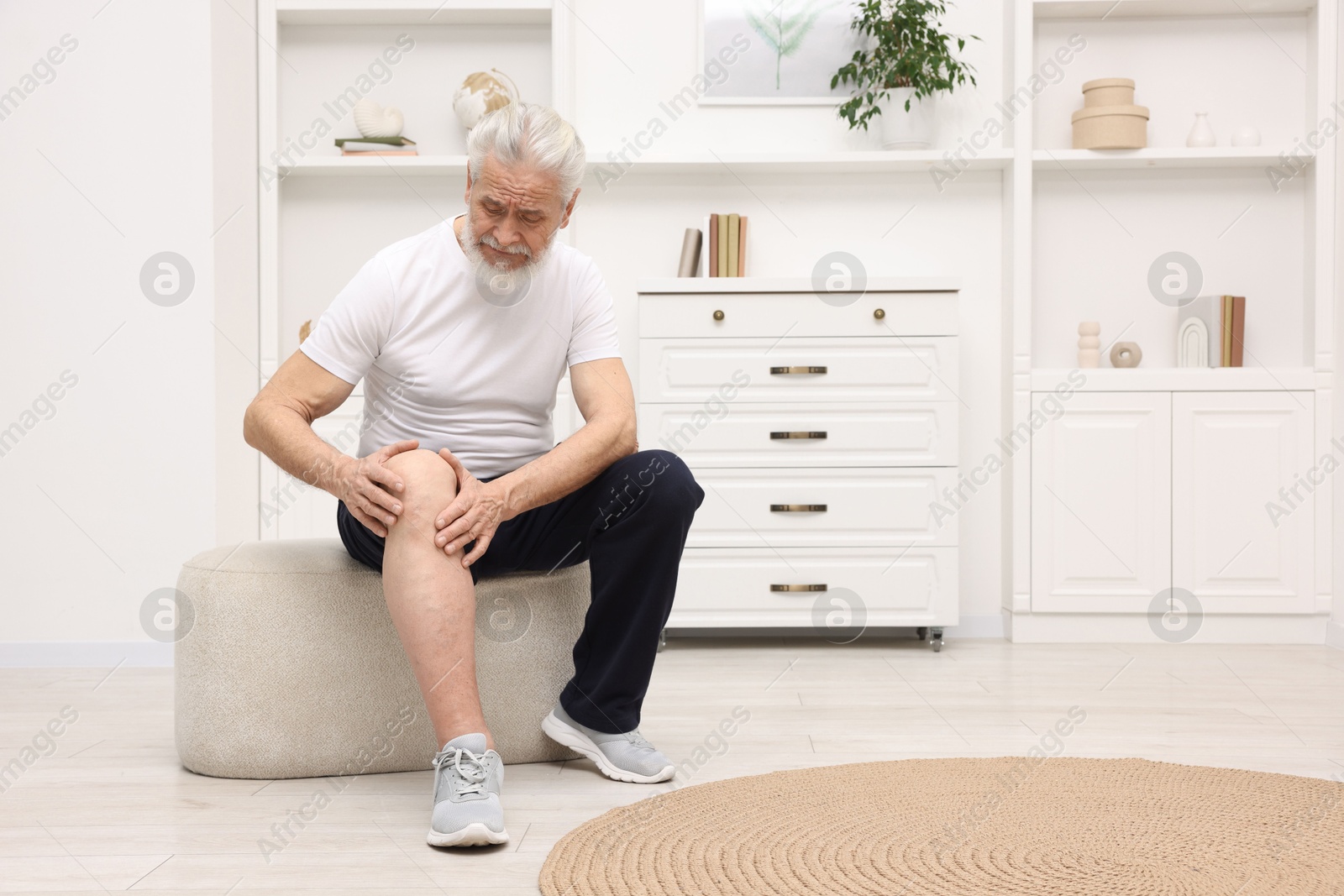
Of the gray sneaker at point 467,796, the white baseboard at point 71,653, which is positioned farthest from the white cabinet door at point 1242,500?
the white baseboard at point 71,653

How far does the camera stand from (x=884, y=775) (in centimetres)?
165

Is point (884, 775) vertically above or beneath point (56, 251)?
beneath

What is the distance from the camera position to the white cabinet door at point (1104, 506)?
305 cm

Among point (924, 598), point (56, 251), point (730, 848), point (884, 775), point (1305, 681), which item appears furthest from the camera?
point (924, 598)

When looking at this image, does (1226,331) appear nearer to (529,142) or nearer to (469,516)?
(529,142)

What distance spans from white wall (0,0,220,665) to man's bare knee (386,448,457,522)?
1425 mm

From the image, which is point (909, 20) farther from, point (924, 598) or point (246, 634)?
point (246, 634)

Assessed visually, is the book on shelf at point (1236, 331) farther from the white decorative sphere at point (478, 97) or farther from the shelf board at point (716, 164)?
the white decorative sphere at point (478, 97)

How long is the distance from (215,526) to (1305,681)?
2.63 metres

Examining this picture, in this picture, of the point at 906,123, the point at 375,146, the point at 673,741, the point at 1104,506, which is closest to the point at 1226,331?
the point at 1104,506

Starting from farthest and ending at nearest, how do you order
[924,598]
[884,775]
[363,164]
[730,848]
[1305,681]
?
1. [363,164]
2. [924,598]
3. [1305,681]
4. [884,775]
5. [730,848]

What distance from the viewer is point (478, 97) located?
3.25m

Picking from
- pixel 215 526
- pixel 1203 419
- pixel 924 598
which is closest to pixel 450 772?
pixel 215 526

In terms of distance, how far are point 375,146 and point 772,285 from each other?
1274 mm
